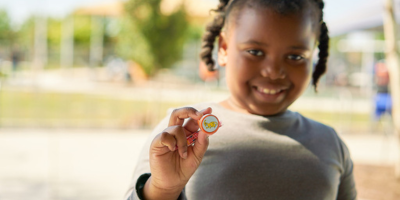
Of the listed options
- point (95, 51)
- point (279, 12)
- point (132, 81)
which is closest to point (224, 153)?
point (279, 12)

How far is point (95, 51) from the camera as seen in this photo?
113 ft

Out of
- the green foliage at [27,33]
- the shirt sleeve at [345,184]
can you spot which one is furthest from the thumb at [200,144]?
the green foliage at [27,33]

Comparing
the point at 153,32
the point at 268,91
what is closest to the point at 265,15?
the point at 268,91

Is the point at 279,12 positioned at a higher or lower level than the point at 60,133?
higher

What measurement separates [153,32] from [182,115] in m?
9.24

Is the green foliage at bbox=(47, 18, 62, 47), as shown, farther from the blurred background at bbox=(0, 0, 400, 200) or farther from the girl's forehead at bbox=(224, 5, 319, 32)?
the girl's forehead at bbox=(224, 5, 319, 32)

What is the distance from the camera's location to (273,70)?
133cm

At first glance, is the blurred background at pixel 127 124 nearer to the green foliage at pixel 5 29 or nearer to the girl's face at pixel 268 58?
the girl's face at pixel 268 58

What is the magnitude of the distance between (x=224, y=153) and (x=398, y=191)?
3.56 meters

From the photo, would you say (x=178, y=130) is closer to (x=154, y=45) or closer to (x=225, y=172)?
(x=225, y=172)

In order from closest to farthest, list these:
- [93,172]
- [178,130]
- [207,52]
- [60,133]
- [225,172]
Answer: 1. [178,130]
2. [225,172]
3. [207,52]
4. [93,172]
5. [60,133]

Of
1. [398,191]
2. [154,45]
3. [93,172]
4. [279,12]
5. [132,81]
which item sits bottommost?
[132,81]

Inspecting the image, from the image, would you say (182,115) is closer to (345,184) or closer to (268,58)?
(268,58)

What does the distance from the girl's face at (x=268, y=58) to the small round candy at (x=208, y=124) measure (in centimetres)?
35
